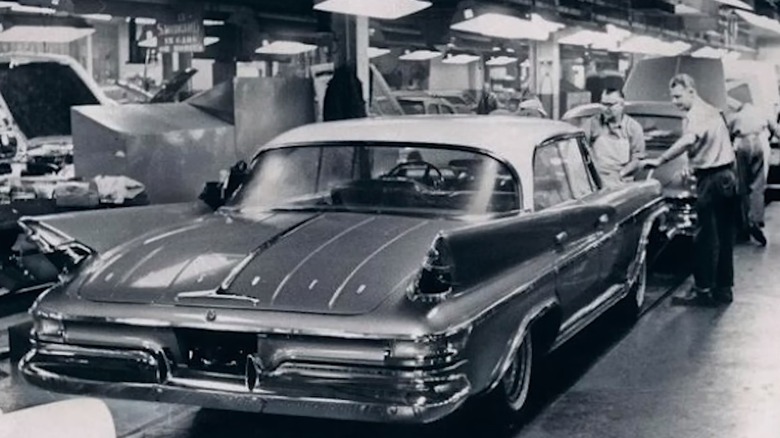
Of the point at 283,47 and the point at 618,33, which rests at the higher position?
the point at 618,33

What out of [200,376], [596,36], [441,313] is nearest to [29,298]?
[200,376]

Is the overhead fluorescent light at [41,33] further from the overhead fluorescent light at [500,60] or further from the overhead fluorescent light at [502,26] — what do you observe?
the overhead fluorescent light at [500,60]

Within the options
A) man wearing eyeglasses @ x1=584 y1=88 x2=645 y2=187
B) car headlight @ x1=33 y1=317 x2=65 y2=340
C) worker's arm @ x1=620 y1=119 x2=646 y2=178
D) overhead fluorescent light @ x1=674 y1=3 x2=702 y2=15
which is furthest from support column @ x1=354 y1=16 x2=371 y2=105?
car headlight @ x1=33 y1=317 x2=65 y2=340

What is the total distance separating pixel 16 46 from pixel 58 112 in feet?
49.3

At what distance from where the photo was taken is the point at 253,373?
4492 mm

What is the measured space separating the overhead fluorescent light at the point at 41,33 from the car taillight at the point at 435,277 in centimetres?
1352

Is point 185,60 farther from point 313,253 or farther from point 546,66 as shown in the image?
point 313,253

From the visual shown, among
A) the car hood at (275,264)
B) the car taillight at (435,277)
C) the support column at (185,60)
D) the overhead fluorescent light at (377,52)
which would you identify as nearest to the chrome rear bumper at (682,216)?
the car hood at (275,264)

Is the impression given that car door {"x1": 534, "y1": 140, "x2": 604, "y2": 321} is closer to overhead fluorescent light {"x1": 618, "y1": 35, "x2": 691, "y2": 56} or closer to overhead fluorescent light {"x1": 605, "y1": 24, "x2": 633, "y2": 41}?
overhead fluorescent light {"x1": 605, "y1": 24, "x2": 633, "y2": 41}

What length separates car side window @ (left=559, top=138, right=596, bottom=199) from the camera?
6.71 meters

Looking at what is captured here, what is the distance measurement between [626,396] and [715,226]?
286cm

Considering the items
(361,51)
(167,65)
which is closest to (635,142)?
(361,51)

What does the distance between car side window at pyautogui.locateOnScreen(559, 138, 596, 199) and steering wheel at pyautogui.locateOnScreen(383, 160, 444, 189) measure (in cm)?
99

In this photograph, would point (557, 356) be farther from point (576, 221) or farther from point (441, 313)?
point (441, 313)
